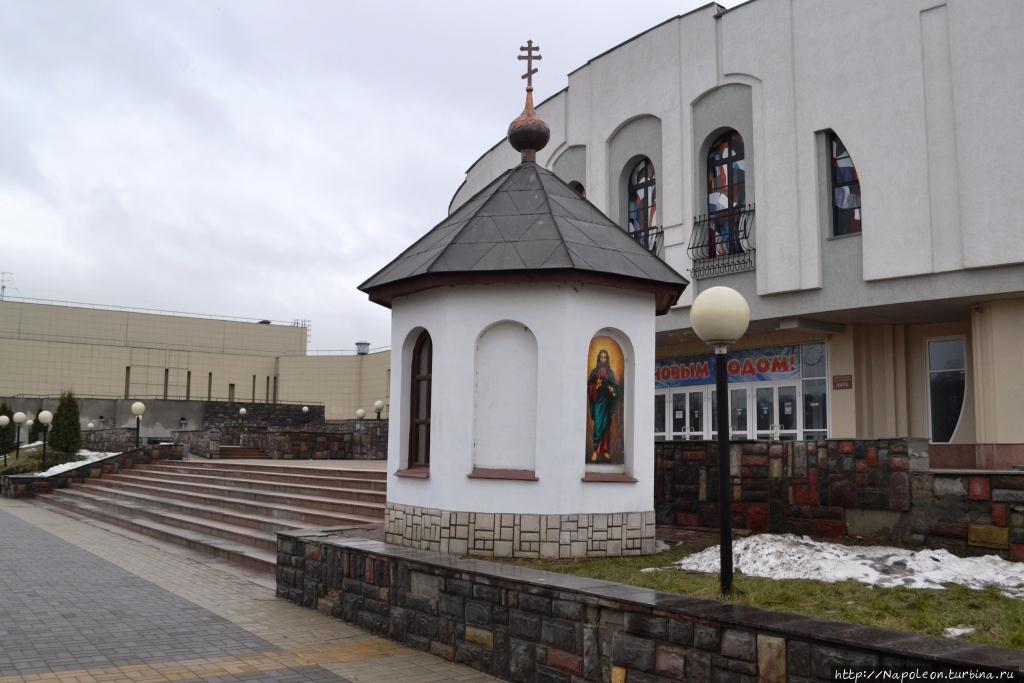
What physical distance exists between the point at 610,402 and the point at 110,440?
34235 mm

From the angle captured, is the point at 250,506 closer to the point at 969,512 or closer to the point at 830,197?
the point at 969,512

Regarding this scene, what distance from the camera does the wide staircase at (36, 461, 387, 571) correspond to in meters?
13.7

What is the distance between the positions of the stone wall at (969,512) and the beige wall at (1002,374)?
830 cm

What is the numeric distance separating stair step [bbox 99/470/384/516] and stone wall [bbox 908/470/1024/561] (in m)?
7.70

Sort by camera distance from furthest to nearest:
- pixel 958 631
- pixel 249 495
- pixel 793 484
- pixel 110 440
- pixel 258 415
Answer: pixel 258 415
pixel 110 440
pixel 249 495
pixel 793 484
pixel 958 631

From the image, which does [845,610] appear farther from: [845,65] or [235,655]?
[845,65]

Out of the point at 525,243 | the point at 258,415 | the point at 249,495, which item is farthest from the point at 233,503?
the point at 258,415

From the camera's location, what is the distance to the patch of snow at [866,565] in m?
7.08

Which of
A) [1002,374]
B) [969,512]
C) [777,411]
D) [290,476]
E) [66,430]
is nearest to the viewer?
[969,512]

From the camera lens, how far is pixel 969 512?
8648 mm

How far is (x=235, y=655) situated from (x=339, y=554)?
170 centimetres

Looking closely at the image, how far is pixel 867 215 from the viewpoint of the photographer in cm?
1745

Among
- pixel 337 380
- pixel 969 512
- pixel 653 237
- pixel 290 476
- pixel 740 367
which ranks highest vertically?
pixel 653 237

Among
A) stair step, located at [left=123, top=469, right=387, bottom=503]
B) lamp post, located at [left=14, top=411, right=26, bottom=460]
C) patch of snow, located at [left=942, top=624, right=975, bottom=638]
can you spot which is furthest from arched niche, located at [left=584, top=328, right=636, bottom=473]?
lamp post, located at [left=14, top=411, right=26, bottom=460]
